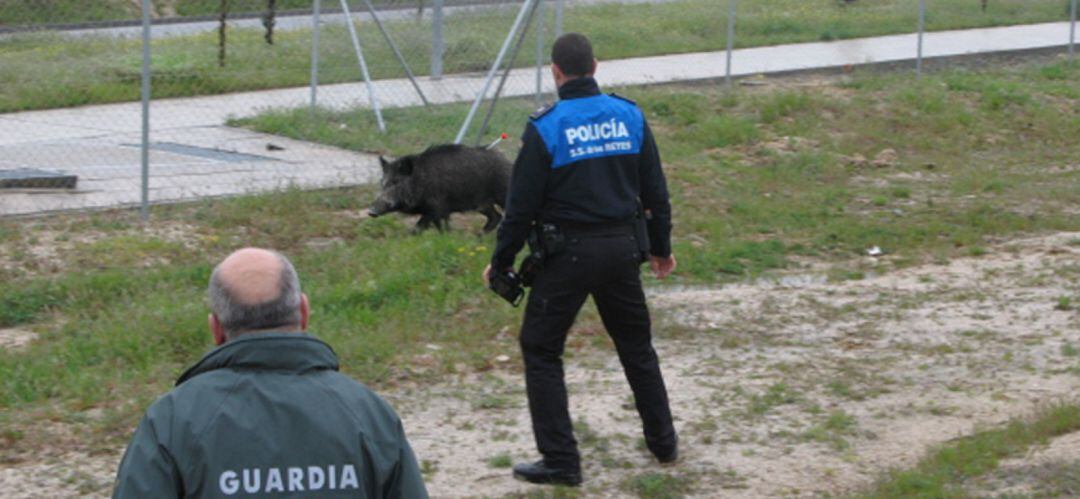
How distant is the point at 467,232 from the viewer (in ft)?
40.0

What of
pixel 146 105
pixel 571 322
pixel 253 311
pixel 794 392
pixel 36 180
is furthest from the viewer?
pixel 36 180

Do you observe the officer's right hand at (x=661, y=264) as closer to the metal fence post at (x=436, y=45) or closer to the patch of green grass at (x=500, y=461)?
the patch of green grass at (x=500, y=461)

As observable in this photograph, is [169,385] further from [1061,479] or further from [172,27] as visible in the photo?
[172,27]

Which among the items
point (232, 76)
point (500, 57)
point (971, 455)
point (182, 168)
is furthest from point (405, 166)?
point (971, 455)

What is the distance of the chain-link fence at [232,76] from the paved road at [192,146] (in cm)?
2

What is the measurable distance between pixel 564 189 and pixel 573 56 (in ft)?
1.96

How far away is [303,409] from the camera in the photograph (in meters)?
3.41

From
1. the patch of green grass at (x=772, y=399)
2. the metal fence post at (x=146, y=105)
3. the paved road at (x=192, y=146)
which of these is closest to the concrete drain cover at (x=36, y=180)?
the paved road at (x=192, y=146)

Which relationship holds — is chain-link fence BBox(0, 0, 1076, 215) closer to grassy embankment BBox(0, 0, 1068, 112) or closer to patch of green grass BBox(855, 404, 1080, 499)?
grassy embankment BBox(0, 0, 1068, 112)

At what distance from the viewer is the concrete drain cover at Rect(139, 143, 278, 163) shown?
45.9 ft

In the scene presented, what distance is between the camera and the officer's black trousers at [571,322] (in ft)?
21.8

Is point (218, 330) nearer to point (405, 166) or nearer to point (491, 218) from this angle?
point (405, 166)

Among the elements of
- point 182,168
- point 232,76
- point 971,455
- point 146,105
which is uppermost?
point 146,105

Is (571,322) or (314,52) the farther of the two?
(314,52)
